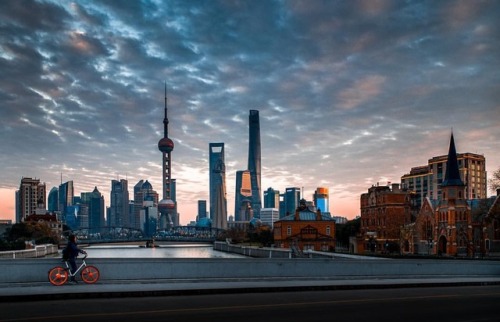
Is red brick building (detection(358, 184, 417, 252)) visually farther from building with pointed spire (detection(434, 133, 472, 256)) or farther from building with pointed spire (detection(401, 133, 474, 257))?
building with pointed spire (detection(434, 133, 472, 256))

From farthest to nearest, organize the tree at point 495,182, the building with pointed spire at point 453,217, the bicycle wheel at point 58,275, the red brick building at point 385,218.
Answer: the red brick building at point 385,218 → the building with pointed spire at point 453,217 → the tree at point 495,182 → the bicycle wheel at point 58,275

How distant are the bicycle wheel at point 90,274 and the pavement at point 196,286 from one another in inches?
10.8

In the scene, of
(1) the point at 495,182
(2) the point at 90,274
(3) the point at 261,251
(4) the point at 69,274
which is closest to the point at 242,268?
(2) the point at 90,274

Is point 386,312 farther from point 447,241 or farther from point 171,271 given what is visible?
point 447,241

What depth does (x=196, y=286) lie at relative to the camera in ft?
83.6

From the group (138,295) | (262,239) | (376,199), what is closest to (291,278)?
(138,295)

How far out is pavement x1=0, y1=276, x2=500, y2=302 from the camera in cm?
2172

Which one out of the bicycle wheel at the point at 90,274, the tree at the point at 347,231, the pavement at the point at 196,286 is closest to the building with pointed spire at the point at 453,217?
the tree at the point at 347,231

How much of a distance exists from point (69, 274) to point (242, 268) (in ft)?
31.3

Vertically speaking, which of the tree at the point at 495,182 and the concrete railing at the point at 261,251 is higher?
the tree at the point at 495,182

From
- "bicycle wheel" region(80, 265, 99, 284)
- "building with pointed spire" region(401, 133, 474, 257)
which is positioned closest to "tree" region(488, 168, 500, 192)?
"building with pointed spire" region(401, 133, 474, 257)

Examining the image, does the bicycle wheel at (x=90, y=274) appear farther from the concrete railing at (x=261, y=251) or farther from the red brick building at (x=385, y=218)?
the red brick building at (x=385, y=218)

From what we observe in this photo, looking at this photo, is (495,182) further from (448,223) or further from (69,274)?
(69,274)

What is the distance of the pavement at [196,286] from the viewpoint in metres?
21.7
